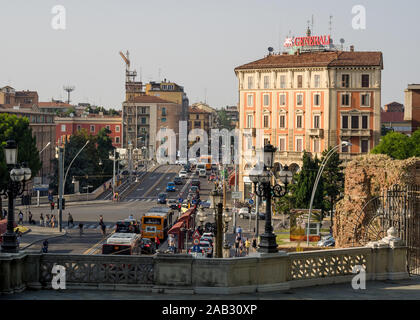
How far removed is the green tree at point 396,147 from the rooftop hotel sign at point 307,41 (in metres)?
25.9

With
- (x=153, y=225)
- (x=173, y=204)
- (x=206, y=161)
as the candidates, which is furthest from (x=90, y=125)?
(x=153, y=225)

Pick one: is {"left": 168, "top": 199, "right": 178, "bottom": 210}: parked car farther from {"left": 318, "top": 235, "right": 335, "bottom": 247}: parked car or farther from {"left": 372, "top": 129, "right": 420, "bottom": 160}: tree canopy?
{"left": 318, "top": 235, "right": 335, "bottom": 247}: parked car

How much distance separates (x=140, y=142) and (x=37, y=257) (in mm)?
168315

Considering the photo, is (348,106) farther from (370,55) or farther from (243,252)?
(243,252)

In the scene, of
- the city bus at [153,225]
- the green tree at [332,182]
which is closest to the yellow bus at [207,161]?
the green tree at [332,182]

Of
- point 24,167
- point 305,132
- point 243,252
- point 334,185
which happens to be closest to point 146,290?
point 24,167

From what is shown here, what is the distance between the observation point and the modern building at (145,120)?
7382 inches

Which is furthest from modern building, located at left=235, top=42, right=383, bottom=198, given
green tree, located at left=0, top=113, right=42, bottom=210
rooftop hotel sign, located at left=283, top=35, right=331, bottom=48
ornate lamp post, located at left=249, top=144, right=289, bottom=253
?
ornate lamp post, located at left=249, top=144, right=289, bottom=253

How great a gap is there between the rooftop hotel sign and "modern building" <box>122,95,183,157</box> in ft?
252

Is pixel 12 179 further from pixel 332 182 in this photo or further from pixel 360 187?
pixel 332 182

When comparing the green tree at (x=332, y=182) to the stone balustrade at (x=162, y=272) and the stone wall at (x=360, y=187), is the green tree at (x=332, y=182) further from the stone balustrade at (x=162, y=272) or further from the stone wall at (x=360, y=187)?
the stone balustrade at (x=162, y=272)

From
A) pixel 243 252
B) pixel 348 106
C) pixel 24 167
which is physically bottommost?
pixel 243 252

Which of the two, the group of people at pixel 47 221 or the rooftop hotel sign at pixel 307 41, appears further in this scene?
the rooftop hotel sign at pixel 307 41
